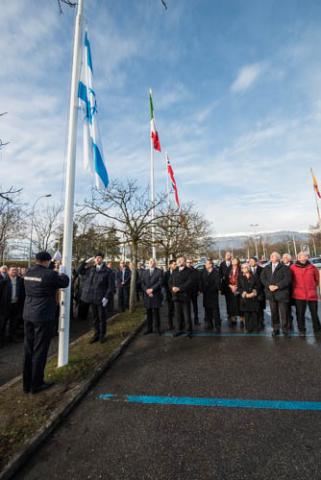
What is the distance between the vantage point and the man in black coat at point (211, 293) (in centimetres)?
747

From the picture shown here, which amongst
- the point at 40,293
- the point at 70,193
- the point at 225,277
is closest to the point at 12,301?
the point at 40,293

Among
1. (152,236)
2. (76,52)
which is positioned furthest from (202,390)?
(152,236)

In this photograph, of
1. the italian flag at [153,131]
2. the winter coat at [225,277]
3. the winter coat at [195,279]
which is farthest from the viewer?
the italian flag at [153,131]

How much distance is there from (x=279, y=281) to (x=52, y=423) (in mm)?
5834

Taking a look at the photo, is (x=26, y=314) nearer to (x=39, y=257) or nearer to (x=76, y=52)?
(x=39, y=257)

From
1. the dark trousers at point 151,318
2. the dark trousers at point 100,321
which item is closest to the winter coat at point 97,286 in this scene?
the dark trousers at point 100,321

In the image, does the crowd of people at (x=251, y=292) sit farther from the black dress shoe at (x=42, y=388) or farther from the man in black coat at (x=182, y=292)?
the black dress shoe at (x=42, y=388)

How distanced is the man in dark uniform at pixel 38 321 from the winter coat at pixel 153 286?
3472mm

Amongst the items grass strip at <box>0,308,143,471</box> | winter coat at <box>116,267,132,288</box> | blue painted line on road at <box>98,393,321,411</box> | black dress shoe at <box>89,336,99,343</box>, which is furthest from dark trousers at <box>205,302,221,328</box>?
winter coat at <box>116,267,132,288</box>

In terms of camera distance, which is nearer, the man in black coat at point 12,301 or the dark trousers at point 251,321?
the man in black coat at point 12,301

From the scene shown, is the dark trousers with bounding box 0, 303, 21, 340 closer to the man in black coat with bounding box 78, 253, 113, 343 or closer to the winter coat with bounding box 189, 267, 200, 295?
the man in black coat with bounding box 78, 253, 113, 343

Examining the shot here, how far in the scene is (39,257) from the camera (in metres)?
3.95

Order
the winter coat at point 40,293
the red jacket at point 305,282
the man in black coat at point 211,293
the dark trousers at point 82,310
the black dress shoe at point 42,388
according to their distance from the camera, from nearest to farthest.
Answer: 1. the black dress shoe at point 42,388
2. the winter coat at point 40,293
3. the red jacket at point 305,282
4. the man in black coat at point 211,293
5. the dark trousers at point 82,310

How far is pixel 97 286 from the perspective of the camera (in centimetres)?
625
